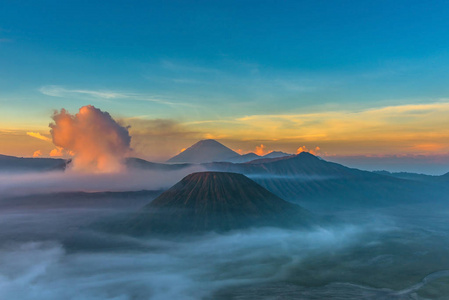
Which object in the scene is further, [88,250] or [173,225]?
[173,225]

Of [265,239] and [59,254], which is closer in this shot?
[59,254]

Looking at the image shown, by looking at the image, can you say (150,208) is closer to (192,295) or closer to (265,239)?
(265,239)

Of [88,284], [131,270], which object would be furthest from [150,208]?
[88,284]

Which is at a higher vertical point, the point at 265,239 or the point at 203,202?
the point at 203,202

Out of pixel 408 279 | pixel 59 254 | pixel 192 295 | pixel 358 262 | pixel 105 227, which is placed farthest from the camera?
pixel 105 227

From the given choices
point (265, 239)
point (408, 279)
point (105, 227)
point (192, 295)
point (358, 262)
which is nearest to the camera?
point (192, 295)

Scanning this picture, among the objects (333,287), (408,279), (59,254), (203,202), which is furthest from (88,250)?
(408,279)

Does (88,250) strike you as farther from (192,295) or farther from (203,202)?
(192,295)

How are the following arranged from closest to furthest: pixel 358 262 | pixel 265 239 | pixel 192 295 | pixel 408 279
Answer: pixel 192 295
pixel 408 279
pixel 358 262
pixel 265 239

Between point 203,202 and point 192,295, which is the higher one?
point 203,202
